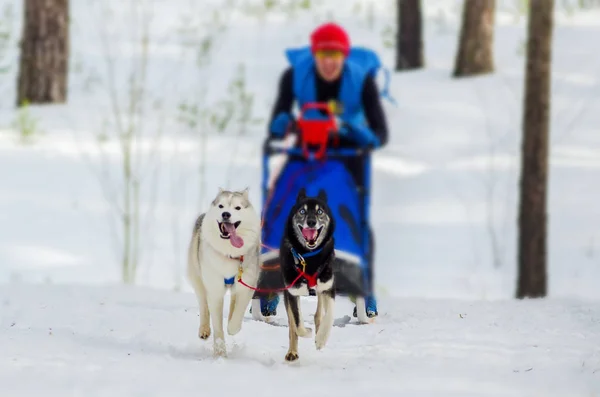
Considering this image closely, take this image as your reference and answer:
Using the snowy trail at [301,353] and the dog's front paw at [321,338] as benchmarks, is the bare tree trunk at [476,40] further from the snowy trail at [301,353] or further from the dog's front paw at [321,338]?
the dog's front paw at [321,338]

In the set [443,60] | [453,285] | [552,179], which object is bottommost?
[453,285]

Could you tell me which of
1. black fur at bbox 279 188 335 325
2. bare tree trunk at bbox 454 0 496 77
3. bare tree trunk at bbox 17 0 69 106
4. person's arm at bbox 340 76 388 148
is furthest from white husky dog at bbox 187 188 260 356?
bare tree trunk at bbox 454 0 496 77

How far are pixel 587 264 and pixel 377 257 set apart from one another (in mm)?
1744

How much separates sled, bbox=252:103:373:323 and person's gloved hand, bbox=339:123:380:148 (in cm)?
Result: 6

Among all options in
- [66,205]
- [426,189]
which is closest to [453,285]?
[426,189]

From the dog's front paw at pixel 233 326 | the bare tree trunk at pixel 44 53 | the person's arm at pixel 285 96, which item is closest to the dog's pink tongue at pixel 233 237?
the dog's front paw at pixel 233 326

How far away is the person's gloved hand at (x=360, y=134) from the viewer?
5.73m

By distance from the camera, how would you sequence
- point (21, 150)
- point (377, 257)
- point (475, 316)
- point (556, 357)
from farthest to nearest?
point (21, 150)
point (377, 257)
point (475, 316)
point (556, 357)

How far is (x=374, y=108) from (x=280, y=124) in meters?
0.51

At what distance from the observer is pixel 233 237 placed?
13.4 ft

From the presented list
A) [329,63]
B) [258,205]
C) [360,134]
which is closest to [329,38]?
[329,63]

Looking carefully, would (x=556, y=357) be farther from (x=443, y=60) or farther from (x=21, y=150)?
(x=443, y=60)

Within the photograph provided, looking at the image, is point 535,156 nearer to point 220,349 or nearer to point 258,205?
point 258,205

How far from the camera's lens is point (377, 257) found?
32.4ft
